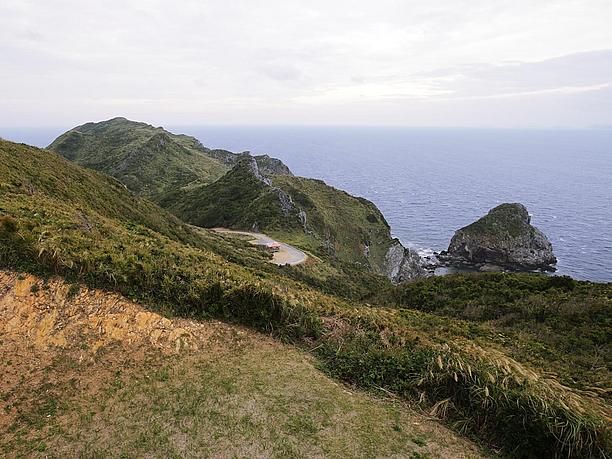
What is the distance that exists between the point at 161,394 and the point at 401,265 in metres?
73.4

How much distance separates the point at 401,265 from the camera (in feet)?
261

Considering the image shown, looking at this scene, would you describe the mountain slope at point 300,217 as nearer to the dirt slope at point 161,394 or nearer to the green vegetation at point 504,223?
the green vegetation at point 504,223

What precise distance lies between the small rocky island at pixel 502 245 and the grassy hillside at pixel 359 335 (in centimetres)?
7591

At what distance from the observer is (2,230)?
533 inches

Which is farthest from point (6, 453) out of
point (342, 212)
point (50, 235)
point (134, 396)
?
point (342, 212)

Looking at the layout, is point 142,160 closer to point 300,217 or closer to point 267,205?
point 267,205

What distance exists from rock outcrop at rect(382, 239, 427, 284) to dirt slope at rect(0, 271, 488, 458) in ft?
218

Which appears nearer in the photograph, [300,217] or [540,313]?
[540,313]

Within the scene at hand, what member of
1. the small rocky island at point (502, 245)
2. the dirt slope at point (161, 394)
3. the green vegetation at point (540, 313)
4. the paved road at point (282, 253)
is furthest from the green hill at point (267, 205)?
the dirt slope at point (161, 394)

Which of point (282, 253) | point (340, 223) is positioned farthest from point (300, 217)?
point (340, 223)

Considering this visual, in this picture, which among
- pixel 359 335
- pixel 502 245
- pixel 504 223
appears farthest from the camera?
pixel 504 223

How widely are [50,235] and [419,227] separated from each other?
111 meters

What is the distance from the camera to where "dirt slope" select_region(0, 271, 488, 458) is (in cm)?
905

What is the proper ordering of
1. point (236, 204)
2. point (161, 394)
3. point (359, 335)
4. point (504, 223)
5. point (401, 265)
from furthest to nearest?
point (504, 223) → point (401, 265) → point (236, 204) → point (359, 335) → point (161, 394)
